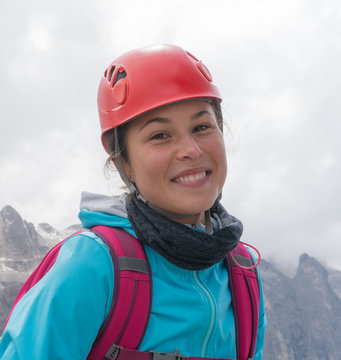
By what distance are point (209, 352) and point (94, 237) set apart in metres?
1.31

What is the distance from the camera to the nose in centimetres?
293

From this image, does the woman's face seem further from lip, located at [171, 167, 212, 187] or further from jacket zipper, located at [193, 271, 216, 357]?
jacket zipper, located at [193, 271, 216, 357]

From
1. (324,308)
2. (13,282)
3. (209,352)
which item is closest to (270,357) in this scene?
(324,308)

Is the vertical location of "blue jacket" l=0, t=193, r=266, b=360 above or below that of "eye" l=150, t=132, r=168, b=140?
below

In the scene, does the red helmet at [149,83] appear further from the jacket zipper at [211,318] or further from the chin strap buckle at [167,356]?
the chin strap buckle at [167,356]

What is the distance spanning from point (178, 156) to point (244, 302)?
148 cm

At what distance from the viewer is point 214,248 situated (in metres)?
3.06

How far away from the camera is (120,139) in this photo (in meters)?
3.36

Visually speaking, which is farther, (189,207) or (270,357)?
(270,357)

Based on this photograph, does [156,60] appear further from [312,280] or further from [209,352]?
[312,280]

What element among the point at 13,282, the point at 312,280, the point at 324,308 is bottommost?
the point at 13,282

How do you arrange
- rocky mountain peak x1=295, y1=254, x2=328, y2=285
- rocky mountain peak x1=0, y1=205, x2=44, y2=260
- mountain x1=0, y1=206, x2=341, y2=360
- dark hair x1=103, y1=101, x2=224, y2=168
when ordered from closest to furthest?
dark hair x1=103, y1=101, x2=224, y2=168 → rocky mountain peak x1=0, y1=205, x2=44, y2=260 → mountain x1=0, y1=206, x2=341, y2=360 → rocky mountain peak x1=295, y1=254, x2=328, y2=285

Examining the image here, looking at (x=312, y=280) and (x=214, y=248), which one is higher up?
(x=312, y=280)

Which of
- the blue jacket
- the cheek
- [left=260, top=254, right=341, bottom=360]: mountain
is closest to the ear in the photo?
the cheek
